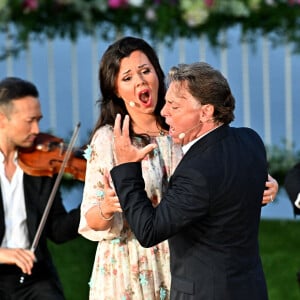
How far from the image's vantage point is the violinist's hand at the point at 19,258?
463 centimetres

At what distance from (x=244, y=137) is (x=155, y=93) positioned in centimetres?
56

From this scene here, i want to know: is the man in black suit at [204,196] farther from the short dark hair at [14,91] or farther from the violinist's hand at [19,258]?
the short dark hair at [14,91]

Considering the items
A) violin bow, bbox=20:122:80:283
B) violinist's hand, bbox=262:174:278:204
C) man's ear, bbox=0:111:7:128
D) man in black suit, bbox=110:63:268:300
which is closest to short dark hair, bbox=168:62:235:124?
man in black suit, bbox=110:63:268:300

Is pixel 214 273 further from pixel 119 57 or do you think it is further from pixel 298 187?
pixel 298 187

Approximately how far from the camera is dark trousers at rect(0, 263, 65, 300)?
4.82m

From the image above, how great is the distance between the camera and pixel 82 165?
5145mm

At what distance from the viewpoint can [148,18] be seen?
849 cm

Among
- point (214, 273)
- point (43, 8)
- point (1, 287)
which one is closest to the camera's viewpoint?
point (214, 273)

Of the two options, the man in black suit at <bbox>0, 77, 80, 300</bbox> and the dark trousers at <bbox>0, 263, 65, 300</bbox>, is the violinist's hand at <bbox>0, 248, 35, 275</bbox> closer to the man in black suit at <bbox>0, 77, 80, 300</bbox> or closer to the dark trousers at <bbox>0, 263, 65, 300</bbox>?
the man in black suit at <bbox>0, 77, 80, 300</bbox>

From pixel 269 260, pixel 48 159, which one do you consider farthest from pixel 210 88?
pixel 269 260

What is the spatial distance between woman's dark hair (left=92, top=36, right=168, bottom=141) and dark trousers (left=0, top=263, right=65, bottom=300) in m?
0.97

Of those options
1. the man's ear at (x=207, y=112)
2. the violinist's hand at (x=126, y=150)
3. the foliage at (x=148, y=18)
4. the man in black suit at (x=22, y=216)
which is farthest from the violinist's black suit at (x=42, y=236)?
the foliage at (x=148, y=18)

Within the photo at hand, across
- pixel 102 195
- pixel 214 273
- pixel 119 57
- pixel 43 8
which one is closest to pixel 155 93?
pixel 119 57

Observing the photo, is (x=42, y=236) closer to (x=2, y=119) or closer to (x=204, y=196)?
(x=2, y=119)
